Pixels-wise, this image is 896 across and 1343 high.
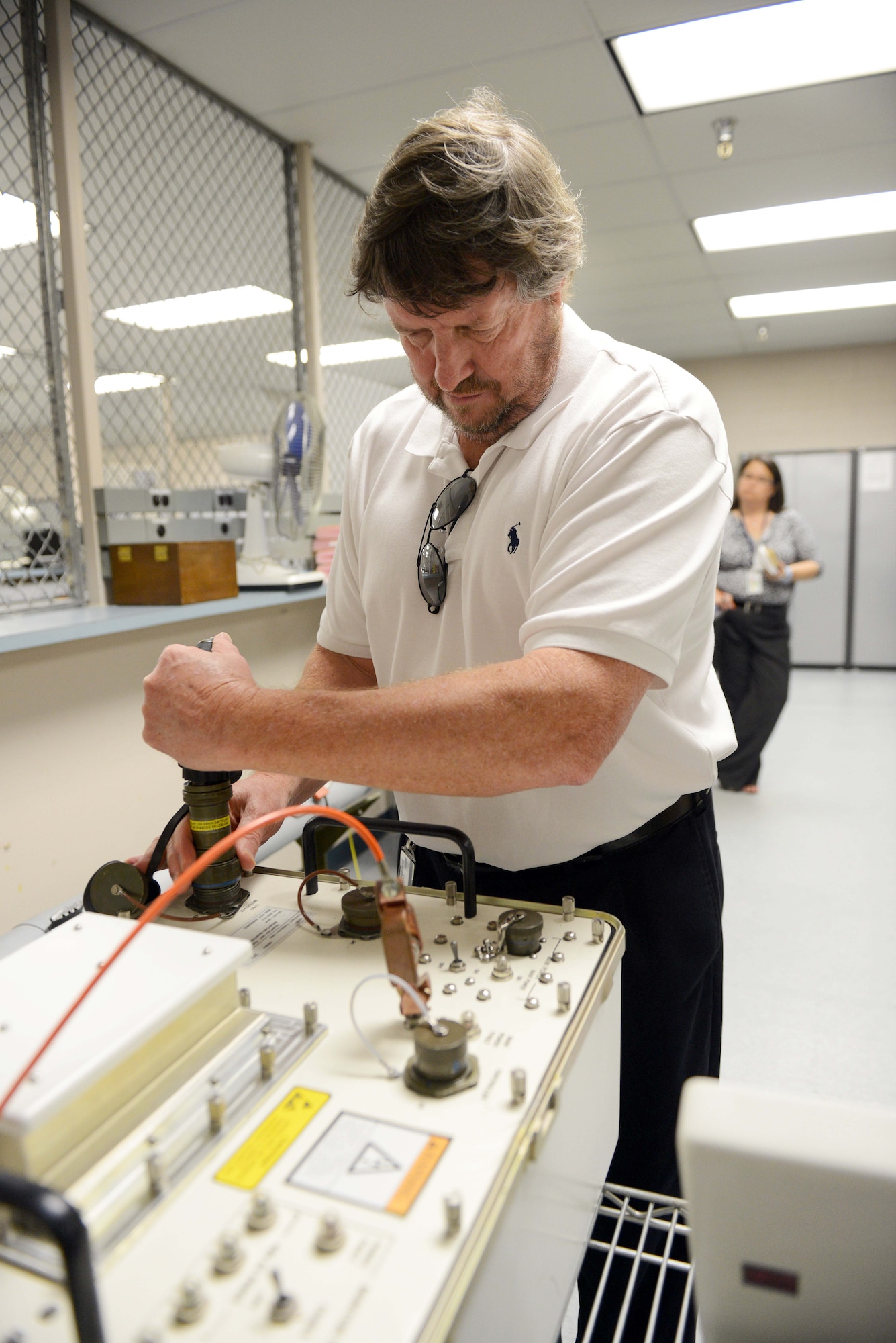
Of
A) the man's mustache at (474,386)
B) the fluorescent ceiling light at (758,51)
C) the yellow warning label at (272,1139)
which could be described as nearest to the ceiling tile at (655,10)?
the fluorescent ceiling light at (758,51)

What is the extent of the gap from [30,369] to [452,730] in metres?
1.86

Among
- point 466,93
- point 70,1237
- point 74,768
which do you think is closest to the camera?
point 70,1237

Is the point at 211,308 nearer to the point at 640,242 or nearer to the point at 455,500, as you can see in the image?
the point at 640,242

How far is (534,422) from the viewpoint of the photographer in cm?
102

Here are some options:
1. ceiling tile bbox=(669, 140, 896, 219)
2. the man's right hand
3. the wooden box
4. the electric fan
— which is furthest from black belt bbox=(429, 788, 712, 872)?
ceiling tile bbox=(669, 140, 896, 219)

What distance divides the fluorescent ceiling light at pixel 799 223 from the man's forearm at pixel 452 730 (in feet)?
12.2

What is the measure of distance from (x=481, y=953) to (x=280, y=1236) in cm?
33

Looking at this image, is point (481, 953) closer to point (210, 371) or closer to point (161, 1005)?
point (161, 1005)

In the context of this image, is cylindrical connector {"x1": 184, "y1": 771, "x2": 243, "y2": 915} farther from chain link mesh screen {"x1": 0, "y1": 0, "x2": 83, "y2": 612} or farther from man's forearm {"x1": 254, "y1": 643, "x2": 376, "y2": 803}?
chain link mesh screen {"x1": 0, "y1": 0, "x2": 83, "y2": 612}

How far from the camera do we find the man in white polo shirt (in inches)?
32.0

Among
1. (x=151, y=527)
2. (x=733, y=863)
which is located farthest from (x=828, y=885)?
(x=151, y=527)

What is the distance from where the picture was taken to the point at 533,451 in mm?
1010

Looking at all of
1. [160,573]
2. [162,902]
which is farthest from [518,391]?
[160,573]

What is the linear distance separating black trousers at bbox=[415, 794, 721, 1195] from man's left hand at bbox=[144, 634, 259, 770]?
0.43 m
